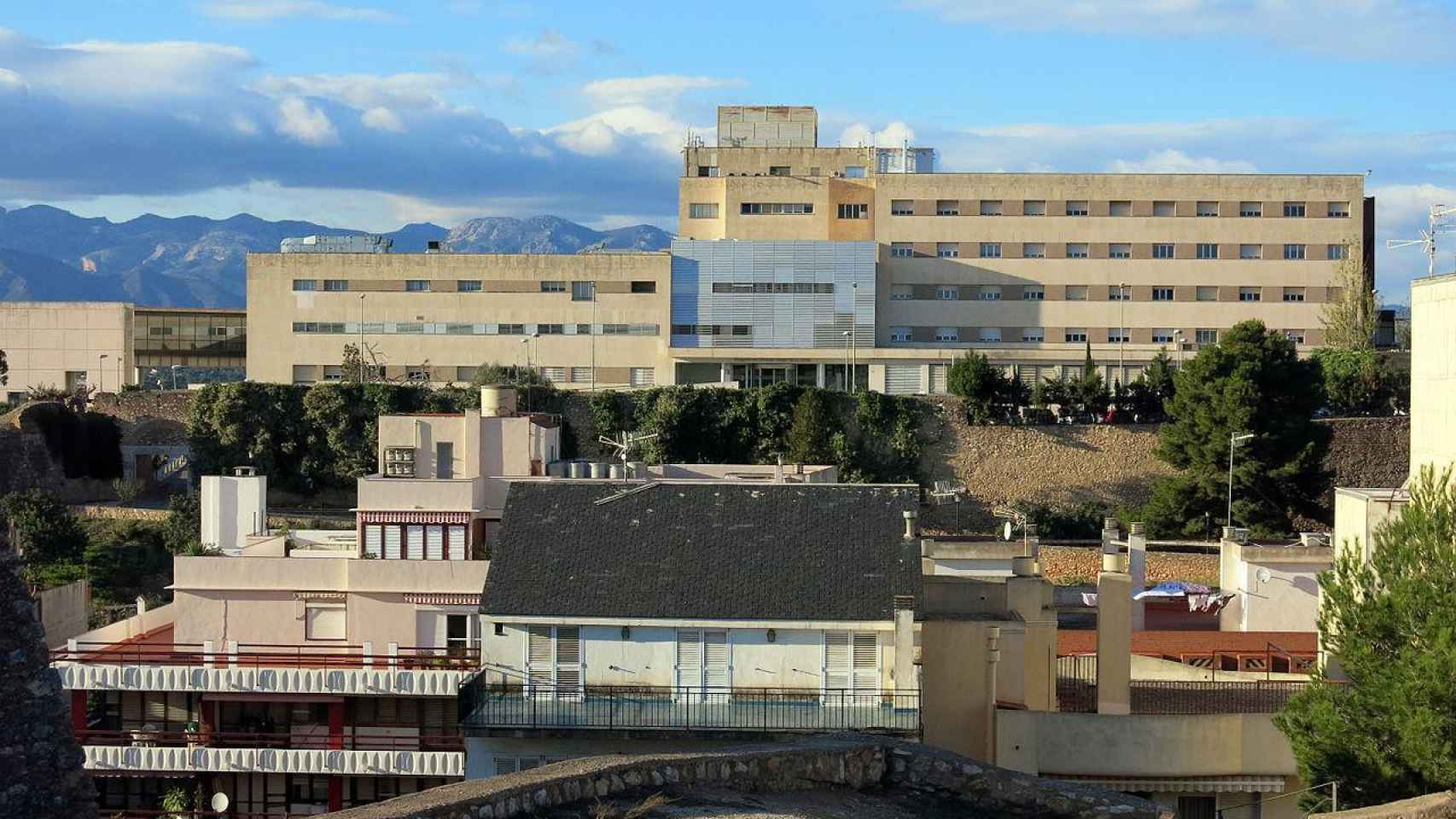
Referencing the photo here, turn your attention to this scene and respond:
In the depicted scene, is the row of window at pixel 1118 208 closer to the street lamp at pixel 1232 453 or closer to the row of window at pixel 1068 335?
the row of window at pixel 1068 335

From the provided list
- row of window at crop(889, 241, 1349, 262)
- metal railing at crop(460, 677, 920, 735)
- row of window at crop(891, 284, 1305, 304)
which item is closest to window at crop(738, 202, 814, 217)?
row of window at crop(889, 241, 1349, 262)

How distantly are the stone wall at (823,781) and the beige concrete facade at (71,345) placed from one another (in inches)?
2532

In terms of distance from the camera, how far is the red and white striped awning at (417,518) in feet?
106

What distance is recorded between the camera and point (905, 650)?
2331 cm

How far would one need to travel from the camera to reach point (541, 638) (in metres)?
24.5

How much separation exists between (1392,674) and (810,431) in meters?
40.4

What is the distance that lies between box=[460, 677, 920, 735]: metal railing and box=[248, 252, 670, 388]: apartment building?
4619 centimetres

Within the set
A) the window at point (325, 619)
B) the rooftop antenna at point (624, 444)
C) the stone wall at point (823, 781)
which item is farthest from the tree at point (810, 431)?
the stone wall at point (823, 781)

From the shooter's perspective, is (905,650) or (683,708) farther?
(683,708)

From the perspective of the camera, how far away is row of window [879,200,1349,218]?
236 ft

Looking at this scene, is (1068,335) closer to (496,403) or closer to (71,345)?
(496,403)

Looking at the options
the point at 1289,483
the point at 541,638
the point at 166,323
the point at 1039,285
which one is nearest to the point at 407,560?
the point at 541,638

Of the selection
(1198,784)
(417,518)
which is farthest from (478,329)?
(1198,784)

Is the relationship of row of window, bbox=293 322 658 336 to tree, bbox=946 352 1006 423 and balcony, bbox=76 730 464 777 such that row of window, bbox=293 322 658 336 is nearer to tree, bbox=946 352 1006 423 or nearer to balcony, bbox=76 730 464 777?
tree, bbox=946 352 1006 423
